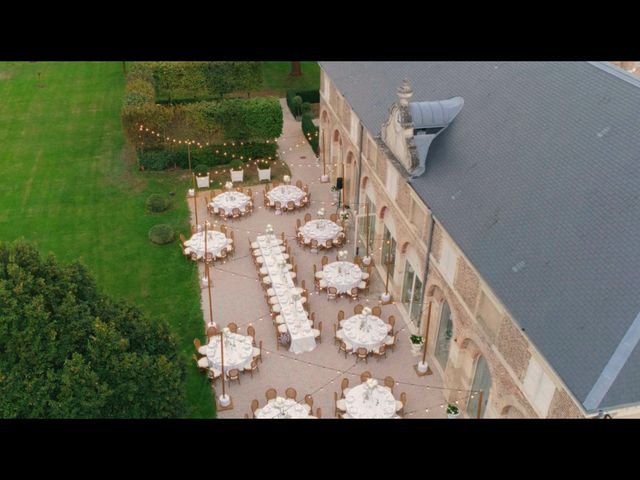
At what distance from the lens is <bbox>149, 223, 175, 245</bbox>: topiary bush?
31078mm

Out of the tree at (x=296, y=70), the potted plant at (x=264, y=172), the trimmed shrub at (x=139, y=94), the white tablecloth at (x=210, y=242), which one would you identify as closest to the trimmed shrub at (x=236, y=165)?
the potted plant at (x=264, y=172)

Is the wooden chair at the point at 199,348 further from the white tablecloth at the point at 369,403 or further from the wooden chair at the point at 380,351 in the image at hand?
the wooden chair at the point at 380,351

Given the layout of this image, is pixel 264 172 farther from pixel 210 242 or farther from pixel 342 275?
pixel 342 275

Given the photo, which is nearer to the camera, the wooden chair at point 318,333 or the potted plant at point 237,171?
the wooden chair at point 318,333

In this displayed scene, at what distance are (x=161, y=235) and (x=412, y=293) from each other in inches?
527

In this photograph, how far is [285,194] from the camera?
34.2 m

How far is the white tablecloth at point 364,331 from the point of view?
23.9 metres

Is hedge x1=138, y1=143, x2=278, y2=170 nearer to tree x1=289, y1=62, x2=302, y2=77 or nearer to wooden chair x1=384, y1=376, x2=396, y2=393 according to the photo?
tree x1=289, y1=62, x2=302, y2=77

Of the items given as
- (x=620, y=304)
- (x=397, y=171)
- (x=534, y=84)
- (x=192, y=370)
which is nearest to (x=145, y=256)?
(x=192, y=370)

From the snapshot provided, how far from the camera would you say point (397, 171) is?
24203mm

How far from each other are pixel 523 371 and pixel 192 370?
12.9m

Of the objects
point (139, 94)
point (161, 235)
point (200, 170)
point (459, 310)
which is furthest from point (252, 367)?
point (139, 94)

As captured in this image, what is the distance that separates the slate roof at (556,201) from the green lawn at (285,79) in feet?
86.1
